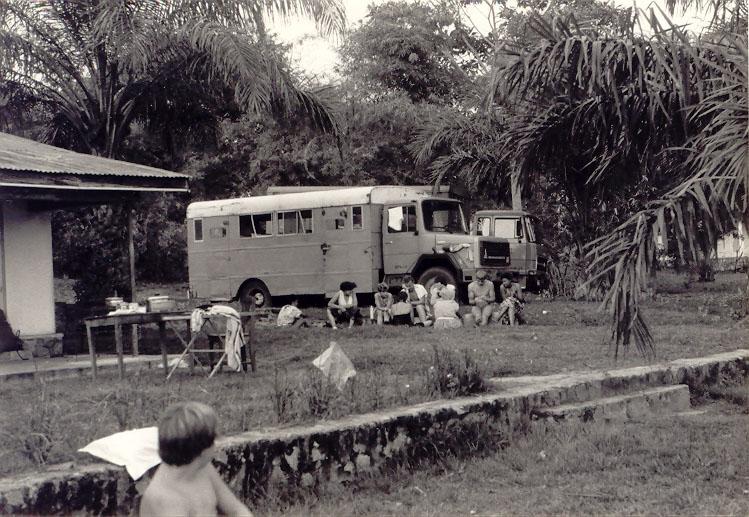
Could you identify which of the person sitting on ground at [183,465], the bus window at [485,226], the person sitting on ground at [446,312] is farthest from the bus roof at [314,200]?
the person sitting on ground at [183,465]

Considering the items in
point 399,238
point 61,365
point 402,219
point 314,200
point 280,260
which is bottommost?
point 61,365

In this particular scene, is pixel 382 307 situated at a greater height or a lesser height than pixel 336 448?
greater

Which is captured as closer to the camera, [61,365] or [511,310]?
[61,365]

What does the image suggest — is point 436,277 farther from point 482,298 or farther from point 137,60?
point 137,60

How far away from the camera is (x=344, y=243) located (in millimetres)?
17984

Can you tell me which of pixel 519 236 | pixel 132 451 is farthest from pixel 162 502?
pixel 519 236

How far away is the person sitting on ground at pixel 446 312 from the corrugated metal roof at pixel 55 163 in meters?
5.08

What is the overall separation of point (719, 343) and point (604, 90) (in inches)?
210

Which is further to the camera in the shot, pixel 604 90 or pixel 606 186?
pixel 606 186

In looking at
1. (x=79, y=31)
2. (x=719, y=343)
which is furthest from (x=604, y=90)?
(x=79, y=31)

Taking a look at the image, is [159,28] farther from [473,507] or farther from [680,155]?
[473,507]

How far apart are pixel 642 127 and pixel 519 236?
12478 mm

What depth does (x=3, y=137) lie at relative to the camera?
12102mm

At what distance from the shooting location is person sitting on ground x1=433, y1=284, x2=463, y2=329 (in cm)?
1444
